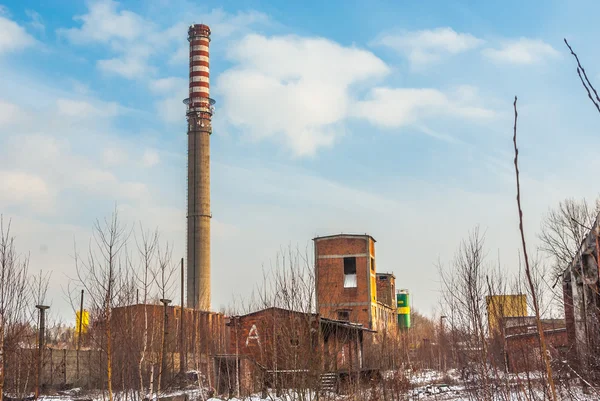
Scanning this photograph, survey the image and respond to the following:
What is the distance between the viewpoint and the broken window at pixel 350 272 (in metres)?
45.6

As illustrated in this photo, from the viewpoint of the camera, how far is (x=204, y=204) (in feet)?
171

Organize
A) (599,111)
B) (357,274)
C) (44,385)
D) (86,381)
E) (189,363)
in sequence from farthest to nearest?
(357,274)
(189,363)
(86,381)
(44,385)
(599,111)

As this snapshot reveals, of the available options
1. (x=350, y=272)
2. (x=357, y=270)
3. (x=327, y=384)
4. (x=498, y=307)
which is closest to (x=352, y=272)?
(x=350, y=272)

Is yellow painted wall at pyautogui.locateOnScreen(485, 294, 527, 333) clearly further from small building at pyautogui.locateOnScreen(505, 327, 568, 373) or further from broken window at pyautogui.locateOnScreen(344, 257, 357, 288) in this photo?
broken window at pyautogui.locateOnScreen(344, 257, 357, 288)

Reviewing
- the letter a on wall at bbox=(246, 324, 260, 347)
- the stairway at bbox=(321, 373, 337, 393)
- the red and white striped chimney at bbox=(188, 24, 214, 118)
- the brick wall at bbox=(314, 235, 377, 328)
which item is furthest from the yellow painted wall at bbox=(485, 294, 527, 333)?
the red and white striped chimney at bbox=(188, 24, 214, 118)

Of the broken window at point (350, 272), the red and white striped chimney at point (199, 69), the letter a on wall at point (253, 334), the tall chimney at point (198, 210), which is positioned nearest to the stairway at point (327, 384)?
the letter a on wall at point (253, 334)

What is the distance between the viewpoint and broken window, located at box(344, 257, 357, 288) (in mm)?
45562

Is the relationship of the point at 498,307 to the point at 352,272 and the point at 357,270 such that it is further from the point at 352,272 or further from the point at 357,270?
the point at 352,272

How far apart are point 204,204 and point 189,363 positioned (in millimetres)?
19112

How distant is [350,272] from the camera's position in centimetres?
4594

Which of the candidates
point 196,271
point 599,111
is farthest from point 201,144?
point 599,111

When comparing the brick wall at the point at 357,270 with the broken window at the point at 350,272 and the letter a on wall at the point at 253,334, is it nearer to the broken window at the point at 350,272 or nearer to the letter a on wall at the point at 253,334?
the broken window at the point at 350,272

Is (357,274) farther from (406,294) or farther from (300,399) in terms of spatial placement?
(300,399)

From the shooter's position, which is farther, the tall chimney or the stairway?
the tall chimney
